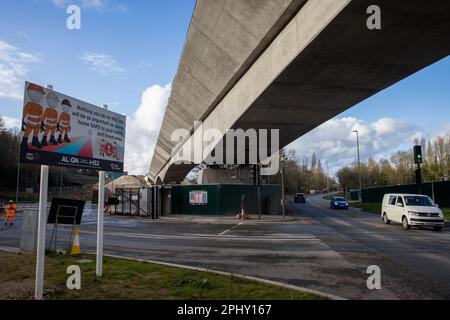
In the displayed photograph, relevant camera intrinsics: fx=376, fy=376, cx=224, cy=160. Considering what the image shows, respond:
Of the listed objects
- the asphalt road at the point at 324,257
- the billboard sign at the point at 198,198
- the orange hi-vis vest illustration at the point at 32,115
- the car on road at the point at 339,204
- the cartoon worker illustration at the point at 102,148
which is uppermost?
the orange hi-vis vest illustration at the point at 32,115

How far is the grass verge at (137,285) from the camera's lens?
582cm

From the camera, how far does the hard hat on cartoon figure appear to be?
20.9ft

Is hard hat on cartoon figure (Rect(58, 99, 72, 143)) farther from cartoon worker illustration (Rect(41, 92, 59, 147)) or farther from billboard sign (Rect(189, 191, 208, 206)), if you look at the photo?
billboard sign (Rect(189, 191, 208, 206))

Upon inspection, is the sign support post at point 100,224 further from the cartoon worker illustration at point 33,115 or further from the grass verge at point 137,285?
the cartoon worker illustration at point 33,115

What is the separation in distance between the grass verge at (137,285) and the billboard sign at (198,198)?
21.5 metres

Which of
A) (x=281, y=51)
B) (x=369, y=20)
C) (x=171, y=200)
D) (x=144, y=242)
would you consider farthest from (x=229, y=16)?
(x=171, y=200)

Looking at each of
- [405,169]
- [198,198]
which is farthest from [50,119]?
[405,169]

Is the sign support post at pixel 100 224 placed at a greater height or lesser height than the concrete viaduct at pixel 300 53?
lesser

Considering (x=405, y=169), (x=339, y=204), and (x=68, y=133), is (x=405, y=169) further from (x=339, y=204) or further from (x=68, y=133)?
(x=68, y=133)

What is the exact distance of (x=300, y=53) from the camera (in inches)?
400

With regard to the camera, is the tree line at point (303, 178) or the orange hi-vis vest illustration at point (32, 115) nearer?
the orange hi-vis vest illustration at point (32, 115)

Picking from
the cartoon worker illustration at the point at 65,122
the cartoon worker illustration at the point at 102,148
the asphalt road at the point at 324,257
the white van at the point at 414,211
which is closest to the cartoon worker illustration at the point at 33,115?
the cartoon worker illustration at the point at 65,122

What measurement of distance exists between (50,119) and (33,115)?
0.38m
